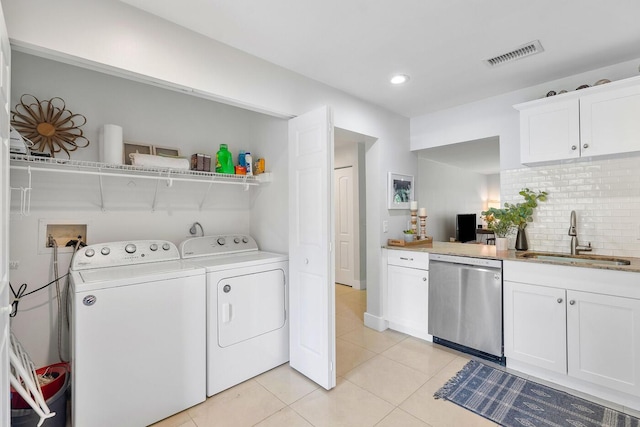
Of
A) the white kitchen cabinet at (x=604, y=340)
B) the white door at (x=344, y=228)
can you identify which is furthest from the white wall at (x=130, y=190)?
the white door at (x=344, y=228)

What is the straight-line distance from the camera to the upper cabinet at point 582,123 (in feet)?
7.29

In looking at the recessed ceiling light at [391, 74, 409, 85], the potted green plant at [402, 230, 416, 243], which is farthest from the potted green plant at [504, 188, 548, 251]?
the recessed ceiling light at [391, 74, 409, 85]

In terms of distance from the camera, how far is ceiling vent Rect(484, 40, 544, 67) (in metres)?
2.16

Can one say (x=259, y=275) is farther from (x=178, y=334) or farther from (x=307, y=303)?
(x=178, y=334)

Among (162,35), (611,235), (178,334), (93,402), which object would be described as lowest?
(93,402)

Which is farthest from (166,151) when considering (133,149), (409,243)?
(409,243)


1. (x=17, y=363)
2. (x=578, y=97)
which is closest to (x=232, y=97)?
(x=17, y=363)

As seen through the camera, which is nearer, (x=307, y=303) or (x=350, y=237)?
(x=307, y=303)

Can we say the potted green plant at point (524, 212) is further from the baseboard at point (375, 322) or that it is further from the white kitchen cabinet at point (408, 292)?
the baseboard at point (375, 322)

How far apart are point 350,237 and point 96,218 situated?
3.61 meters

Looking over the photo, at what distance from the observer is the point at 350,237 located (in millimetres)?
5113

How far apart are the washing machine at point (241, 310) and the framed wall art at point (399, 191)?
1.52m

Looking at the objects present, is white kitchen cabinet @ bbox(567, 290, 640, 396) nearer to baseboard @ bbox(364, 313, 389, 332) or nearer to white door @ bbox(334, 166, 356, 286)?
baseboard @ bbox(364, 313, 389, 332)

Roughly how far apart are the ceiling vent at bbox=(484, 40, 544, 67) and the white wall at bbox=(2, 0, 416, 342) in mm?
1200
